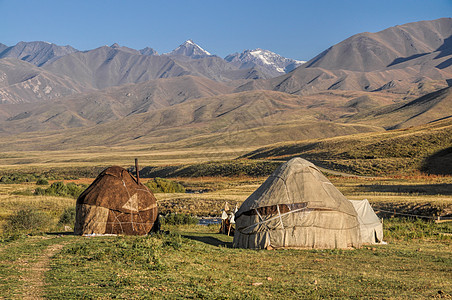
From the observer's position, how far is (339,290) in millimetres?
12672

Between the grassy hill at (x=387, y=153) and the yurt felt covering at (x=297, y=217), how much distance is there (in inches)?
2148

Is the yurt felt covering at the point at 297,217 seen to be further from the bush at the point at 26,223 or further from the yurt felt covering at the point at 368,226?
the bush at the point at 26,223

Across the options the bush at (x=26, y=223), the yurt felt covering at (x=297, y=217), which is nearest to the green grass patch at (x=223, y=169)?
the bush at (x=26, y=223)

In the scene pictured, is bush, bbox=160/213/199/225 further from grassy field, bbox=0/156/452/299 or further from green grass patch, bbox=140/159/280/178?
green grass patch, bbox=140/159/280/178

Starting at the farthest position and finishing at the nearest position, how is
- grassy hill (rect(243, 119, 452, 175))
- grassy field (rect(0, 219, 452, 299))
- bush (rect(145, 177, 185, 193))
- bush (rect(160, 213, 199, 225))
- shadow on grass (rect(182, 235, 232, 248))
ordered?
grassy hill (rect(243, 119, 452, 175)) → bush (rect(145, 177, 185, 193)) → bush (rect(160, 213, 199, 225)) → shadow on grass (rect(182, 235, 232, 248)) → grassy field (rect(0, 219, 452, 299))

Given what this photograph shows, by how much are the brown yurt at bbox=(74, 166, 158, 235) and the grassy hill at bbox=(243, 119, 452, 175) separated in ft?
184

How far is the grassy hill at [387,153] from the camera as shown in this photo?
75688 millimetres

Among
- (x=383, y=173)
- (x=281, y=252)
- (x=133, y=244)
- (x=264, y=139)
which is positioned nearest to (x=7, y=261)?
(x=133, y=244)

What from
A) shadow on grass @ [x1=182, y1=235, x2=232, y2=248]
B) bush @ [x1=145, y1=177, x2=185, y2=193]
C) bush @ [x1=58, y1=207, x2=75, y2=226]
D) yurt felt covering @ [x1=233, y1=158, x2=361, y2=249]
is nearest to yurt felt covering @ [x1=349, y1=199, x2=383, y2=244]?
yurt felt covering @ [x1=233, y1=158, x2=361, y2=249]

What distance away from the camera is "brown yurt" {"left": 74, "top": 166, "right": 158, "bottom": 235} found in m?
23.4

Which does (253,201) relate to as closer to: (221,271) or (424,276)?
(221,271)

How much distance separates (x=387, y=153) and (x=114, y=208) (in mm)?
71467

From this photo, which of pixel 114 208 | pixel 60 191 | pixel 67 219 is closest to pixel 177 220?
pixel 67 219

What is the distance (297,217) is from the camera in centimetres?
2086
